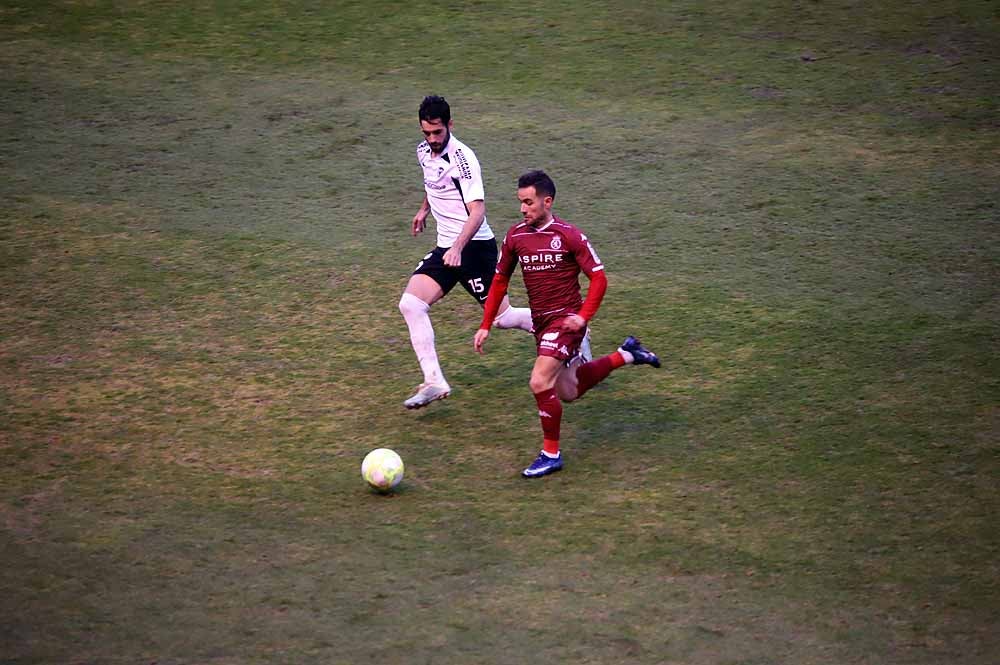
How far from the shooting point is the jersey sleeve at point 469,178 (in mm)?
8797

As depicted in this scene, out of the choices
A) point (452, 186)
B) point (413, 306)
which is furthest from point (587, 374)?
point (452, 186)

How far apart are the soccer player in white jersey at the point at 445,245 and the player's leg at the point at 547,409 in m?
1.10

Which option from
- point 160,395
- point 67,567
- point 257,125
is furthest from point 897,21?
point 67,567

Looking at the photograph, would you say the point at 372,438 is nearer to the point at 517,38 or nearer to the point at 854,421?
the point at 854,421

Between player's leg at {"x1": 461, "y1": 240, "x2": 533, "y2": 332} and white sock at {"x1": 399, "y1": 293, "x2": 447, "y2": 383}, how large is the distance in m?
0.42

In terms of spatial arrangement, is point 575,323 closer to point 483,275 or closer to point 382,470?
point 483,275

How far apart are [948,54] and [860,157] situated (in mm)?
3378

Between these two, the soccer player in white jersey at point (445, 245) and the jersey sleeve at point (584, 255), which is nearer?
the jersey sleeve at point (584, 255)

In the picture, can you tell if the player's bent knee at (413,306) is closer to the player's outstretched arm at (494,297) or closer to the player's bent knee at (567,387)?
the player's outstretched arm at (494,297)

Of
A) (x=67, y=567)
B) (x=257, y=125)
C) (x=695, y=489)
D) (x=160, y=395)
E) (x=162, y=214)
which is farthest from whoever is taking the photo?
(x=257, y=125)

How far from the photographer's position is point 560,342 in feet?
26.1

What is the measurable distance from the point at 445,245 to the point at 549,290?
4.16 feet

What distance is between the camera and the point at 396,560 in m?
7.10

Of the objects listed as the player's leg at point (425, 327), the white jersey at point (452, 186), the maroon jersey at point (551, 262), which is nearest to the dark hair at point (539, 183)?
the maroon jersey at point (551, 262)
